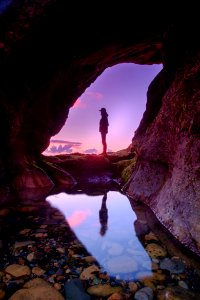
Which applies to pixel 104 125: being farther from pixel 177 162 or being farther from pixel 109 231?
pixel 109 231

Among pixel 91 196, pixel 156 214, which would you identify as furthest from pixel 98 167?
pixel 156 214

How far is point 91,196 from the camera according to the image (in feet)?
27.1

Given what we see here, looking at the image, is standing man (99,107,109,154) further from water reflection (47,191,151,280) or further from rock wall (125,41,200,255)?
rock wall (125,41,200,255)

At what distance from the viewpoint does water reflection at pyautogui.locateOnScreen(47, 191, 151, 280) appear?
3242mm

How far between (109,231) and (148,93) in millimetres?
7372

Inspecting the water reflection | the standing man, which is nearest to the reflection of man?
the water reflection

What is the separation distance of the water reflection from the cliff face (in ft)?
2.32

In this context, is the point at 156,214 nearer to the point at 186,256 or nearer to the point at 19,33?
the point at 186,256

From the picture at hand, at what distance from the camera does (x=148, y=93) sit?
34.7 ft

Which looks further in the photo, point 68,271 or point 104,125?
point 104,125

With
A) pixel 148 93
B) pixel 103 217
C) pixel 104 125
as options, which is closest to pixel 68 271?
pixel 103 217

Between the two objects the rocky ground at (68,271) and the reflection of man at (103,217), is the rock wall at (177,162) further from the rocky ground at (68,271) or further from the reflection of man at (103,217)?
the reflection of man at (103,217)

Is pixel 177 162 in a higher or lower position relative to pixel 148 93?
lower

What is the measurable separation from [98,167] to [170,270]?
1200 cm
